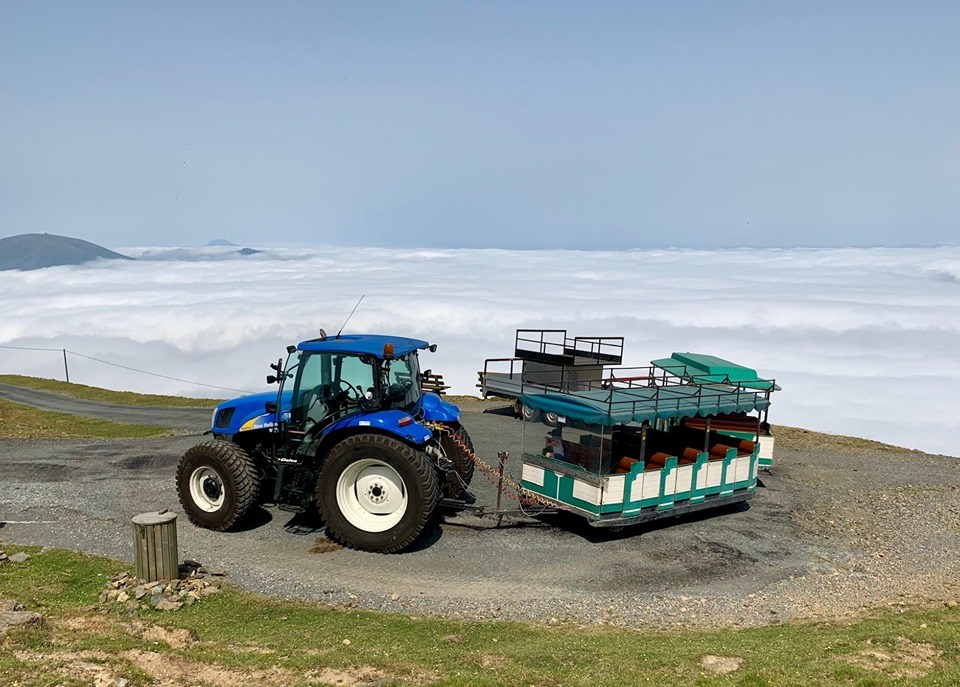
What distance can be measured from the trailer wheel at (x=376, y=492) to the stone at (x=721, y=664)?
14.2ft

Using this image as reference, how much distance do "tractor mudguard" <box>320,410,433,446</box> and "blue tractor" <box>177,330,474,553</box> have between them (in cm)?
2

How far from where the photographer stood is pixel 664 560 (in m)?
10.4

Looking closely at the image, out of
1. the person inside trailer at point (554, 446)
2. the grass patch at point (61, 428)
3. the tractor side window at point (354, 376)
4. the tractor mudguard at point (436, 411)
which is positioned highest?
the tractor side window at point (354, 376)

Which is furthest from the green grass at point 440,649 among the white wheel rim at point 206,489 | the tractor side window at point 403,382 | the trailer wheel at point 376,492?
the tractor side window at point 403,382

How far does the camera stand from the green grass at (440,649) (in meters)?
6.35

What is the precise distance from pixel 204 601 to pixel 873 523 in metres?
12.5

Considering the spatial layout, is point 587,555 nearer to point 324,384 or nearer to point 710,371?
point 324,384

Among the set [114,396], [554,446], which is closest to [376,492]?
[554,446]

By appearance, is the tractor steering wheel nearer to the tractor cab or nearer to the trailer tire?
the tractor cab

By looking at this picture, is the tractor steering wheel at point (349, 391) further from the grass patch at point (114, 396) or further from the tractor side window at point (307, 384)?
the grass patch at point (114, 396)

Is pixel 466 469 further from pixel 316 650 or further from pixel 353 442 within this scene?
pixel 316 650

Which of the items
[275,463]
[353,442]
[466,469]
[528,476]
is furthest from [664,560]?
[275,463]

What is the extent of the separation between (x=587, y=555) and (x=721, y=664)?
3.78 m

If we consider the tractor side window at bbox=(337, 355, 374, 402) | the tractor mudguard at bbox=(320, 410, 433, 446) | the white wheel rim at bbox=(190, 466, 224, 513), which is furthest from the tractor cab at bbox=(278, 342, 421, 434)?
the white wheel rim at bbox=(190, 466, 224, 513)
